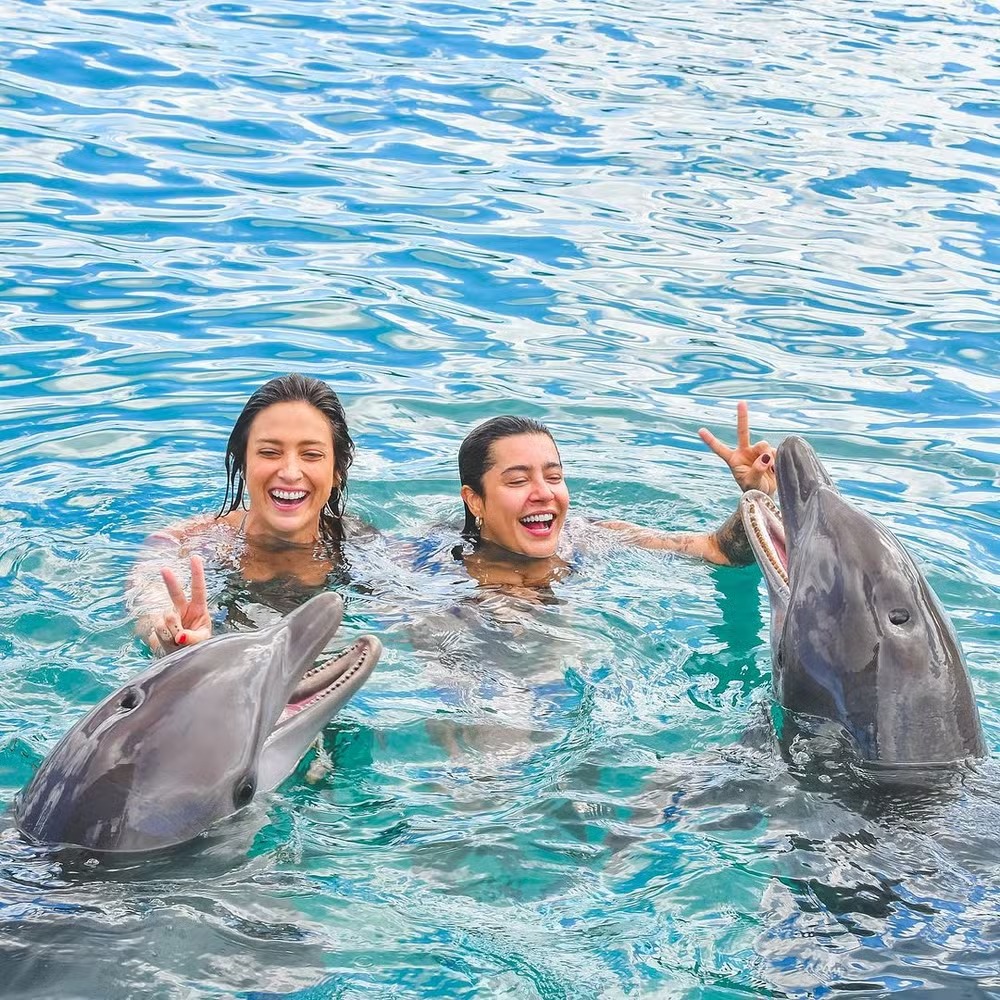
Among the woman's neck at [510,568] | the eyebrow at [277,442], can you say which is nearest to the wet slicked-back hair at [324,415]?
the eyebrow at [277,442]

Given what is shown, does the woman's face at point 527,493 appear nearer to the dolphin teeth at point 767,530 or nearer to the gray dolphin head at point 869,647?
the dolphin teeth at point 767,530

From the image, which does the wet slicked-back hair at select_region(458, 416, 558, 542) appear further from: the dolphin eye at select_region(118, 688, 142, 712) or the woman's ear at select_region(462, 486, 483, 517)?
the dolphin eye at select_region(118, 688, 142, 712)

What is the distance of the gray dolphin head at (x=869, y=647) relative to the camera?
4738 millimetres

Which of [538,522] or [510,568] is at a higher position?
[538,522]

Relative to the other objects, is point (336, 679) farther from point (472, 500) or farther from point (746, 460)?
point (746, 460)

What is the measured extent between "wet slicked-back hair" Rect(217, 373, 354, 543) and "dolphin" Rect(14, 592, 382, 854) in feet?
7.14

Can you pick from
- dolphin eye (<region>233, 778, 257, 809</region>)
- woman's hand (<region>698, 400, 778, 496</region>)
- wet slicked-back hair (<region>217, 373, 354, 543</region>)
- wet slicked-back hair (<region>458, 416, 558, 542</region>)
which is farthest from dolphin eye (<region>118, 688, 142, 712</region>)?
woman's hand (<region>698, 400, 778, 496</region>)

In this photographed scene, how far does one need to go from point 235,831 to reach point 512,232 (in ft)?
25.4

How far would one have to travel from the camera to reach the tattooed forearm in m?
6.85

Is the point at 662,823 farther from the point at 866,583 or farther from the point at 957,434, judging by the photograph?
the point at 957,434

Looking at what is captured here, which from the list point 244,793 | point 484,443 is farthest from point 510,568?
point 244,793

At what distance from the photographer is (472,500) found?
7.06 metres

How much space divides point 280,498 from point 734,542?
2.15 meters

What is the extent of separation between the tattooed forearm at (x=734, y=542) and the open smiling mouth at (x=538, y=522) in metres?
0.83
